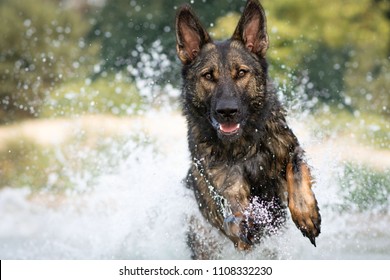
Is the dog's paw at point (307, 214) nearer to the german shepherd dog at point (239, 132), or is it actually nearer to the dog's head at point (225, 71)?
the german shepherd dog at point (239, 132)

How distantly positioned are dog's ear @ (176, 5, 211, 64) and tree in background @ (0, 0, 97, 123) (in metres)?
9.77

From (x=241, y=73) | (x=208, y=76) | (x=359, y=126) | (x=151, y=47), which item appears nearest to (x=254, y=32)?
(x=241, y=73)

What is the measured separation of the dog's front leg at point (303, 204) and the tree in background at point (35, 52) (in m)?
10.6

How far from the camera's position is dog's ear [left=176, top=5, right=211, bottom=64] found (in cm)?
565

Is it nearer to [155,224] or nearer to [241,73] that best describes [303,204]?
[241,73]

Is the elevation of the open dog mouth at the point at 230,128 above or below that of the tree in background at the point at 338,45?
above

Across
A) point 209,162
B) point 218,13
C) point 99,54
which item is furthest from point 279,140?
point 99,54

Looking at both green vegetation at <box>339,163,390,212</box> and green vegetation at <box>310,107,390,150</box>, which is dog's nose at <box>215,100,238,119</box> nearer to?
green vegetation at <box>339,163,390,212</box>

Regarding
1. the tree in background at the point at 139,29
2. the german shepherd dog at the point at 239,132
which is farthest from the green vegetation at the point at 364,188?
the tree in background at the point at 139,29

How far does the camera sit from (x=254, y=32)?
5641 millimetres

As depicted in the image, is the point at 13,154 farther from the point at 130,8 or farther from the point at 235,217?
the point at 235,217

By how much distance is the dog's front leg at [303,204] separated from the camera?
199 inches

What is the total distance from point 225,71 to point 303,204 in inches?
46.2

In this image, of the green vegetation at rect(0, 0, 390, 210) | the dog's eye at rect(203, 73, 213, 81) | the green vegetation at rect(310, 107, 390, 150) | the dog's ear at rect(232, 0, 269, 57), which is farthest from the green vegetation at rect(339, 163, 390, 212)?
the dog's eye at rect(203, 73, 213, 81)
